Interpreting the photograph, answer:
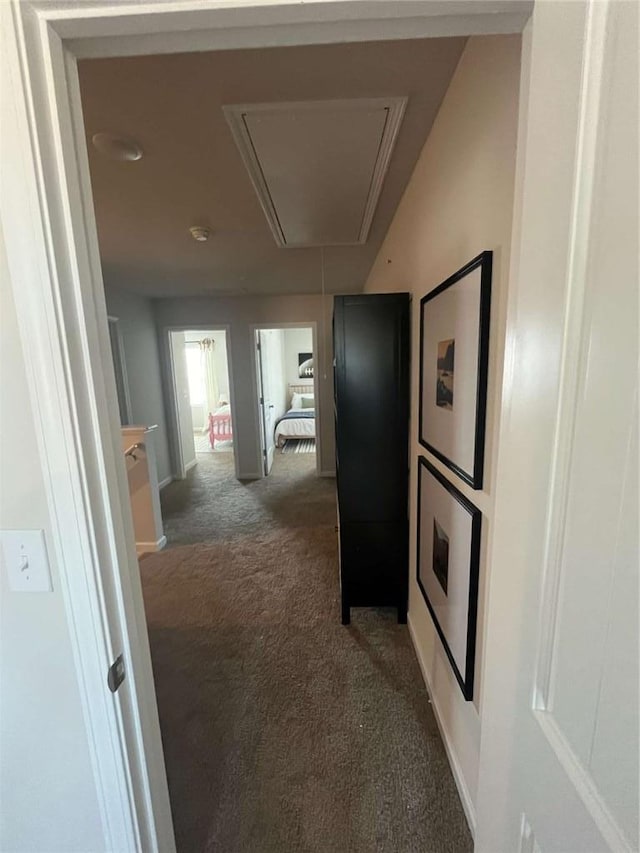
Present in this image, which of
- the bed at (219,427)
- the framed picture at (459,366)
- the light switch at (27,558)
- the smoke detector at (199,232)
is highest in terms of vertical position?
the smoke detector at (199,232)

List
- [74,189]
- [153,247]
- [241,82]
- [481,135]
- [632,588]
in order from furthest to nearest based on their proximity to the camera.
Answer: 1. [153,247]
2. [241,82]
3. [481,135]
4. [74,189]
5. [632,588]

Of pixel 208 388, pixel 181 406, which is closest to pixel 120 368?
pixel 181 406

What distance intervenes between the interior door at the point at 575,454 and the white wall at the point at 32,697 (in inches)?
33.5

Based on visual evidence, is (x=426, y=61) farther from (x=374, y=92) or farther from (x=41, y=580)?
(x=41, y=580)

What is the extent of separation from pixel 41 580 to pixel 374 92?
1669mm

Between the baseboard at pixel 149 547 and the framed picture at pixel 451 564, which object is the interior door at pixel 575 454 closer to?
the framed picture at pixel 451 564

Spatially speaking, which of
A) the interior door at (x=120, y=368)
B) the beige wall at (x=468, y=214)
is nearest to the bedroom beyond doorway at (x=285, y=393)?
the interior door at (x=120, y=368)

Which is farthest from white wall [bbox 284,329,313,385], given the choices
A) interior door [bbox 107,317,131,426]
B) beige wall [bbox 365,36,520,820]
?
beige wall [bbox 365,36,520,820]

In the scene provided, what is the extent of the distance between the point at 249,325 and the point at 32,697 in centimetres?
452

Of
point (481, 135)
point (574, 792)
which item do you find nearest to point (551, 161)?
point (481, 135)

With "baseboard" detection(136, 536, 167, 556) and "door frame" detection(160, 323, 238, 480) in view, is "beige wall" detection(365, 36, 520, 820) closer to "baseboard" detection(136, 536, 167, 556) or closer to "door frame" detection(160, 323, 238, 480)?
"baseboard" detection(136, 536, 167, 556)

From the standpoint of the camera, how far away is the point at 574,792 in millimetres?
464

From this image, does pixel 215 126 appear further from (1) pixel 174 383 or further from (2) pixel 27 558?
(1) pixel 174 383

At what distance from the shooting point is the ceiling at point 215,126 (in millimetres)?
1089
